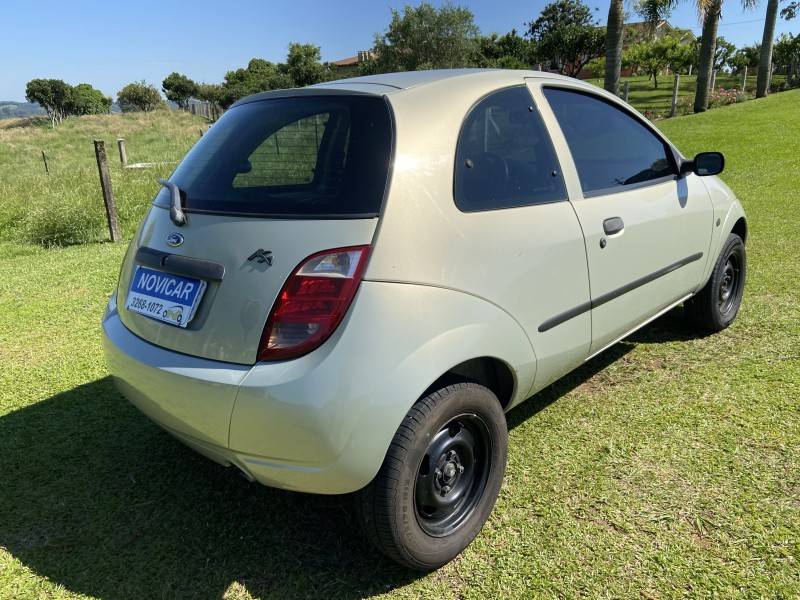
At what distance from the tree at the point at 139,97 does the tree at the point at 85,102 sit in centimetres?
264

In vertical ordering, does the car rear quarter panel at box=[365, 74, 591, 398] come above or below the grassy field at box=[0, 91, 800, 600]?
above

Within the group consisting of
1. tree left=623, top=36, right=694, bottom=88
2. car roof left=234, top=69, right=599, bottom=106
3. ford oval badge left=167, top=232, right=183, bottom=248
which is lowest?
ford oval badge left=167, top=232, right=183, bottom=248

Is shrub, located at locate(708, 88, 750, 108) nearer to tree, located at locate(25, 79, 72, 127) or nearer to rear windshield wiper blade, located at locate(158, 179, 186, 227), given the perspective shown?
rear windshield wiper blade, located at locate(158, 179, 186, 227)

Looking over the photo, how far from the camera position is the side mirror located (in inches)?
129

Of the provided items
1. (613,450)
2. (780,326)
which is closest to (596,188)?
(613,450)

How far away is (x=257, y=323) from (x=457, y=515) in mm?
1067

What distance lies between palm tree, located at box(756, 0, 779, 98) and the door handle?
24610 mm

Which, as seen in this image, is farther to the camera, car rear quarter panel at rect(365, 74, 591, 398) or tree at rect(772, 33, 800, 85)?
tree at rect(772, 33, 800, 85)

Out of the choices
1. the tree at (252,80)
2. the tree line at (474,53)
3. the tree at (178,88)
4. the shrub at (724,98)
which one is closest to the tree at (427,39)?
the tree line at (474,53)

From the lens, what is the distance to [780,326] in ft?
13.2

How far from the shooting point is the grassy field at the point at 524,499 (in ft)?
6.74

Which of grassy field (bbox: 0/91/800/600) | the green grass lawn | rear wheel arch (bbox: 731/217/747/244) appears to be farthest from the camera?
the green grass lawn

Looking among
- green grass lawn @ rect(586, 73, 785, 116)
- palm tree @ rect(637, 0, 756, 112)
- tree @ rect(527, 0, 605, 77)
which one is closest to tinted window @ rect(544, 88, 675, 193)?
palm tree @ rect(637, 0, 756, 112)

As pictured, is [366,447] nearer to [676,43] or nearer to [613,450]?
[613,450]
